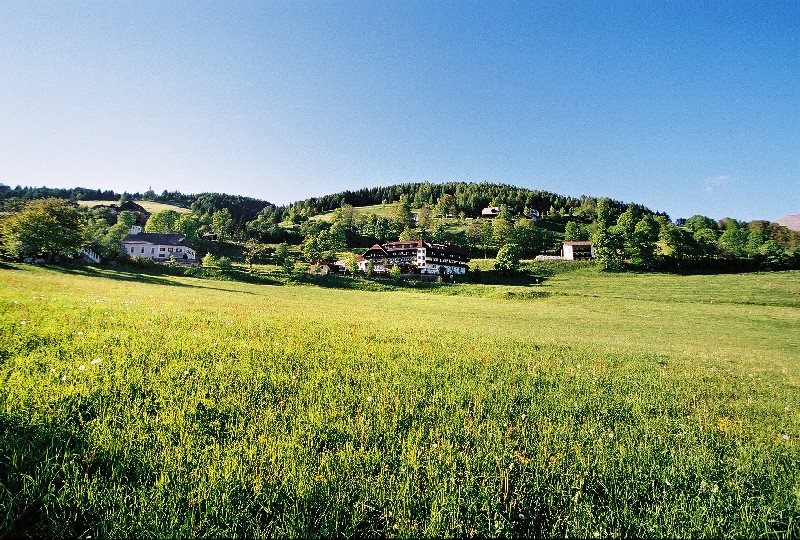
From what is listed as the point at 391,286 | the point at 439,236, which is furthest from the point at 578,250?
the point at 391,286

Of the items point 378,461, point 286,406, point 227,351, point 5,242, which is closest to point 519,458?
point 378,461

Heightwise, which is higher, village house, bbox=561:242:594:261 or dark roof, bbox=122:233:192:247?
dark roof, bbox=122:233:192:247

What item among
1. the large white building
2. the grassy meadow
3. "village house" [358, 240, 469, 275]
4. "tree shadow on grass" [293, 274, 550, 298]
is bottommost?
"tree shadow on grass" [293, 274, 550, 298]

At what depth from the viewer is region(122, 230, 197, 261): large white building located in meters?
123

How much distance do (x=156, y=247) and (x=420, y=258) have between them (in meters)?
91.9

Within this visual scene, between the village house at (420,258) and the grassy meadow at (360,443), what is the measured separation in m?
103

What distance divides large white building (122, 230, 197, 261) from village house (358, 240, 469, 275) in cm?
6376

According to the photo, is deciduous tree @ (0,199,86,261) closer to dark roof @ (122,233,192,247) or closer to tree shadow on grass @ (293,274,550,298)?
tree shadow on grass @ (293,274,550,298)

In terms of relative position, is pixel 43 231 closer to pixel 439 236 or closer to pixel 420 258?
pixel 420 258

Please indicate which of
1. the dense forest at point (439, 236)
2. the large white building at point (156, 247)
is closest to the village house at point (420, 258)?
the dense forest at point (439, 236)

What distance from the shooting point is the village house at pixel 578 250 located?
127 meters

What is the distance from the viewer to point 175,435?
476 centimetres

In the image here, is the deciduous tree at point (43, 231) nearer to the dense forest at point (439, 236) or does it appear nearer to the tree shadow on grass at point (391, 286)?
the dense forest at point (439, 236)

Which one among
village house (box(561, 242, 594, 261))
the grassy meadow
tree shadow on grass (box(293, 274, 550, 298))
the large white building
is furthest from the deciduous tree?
village house (box(561, 242, 594, 261))
